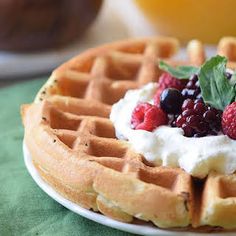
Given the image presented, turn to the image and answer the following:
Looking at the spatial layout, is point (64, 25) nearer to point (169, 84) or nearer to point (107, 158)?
point (169, 84)

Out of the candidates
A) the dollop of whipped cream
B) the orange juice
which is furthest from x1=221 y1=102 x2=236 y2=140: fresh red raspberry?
the orange juice

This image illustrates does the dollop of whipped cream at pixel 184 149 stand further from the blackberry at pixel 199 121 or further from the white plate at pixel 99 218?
the white plate at pixel 99 218

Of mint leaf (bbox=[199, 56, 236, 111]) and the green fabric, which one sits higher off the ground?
mint leaf (bbox=[199, 56, 236, 111])

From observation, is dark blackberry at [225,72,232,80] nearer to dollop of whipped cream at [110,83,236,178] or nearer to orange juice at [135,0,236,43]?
dollop of whipped cream at [110,83,236,178]

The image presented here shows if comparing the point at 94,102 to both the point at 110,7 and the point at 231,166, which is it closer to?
the point at 231,166

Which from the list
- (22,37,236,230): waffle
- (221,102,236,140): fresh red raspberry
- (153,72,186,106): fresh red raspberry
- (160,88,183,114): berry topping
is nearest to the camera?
(22,37,236,230): waffle

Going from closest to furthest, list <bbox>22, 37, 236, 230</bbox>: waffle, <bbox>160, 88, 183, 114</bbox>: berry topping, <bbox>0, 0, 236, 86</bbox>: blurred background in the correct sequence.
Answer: <bbox>22, 37, 236, 230</bbox>: waffle, <bbox>160, 88, 183, 114</bbox>: berry topping, <bbox>0, 0, 236, 86</bbox>: blurred background

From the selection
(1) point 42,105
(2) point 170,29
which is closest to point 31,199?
(1) point 42,105
